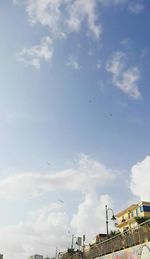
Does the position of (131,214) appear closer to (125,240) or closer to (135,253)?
(125,240)

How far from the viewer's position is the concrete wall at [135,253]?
19.9 metres

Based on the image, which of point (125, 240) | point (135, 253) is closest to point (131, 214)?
point (125, 240)

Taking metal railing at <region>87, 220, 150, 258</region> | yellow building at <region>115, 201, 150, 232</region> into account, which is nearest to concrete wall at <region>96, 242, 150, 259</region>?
metal railing at <region>87, 220, 150, 258</region>

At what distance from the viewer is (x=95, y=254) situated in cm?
3158

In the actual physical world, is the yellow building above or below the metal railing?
above

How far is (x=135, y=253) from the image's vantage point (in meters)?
21.7

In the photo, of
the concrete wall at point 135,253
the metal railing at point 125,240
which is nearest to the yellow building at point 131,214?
the metal railing at point 125,240

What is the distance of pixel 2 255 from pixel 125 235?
A: 156580 mm

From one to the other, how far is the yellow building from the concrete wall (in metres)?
60.4

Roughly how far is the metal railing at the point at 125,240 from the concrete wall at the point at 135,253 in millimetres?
344

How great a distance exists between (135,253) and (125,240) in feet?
7.53

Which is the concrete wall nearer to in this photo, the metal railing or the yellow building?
the metal railing

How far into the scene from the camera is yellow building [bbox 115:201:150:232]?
86.3 metres

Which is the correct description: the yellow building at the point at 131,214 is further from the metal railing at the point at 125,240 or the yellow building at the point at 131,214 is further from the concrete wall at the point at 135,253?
the concrete wall at the point at 135,253
